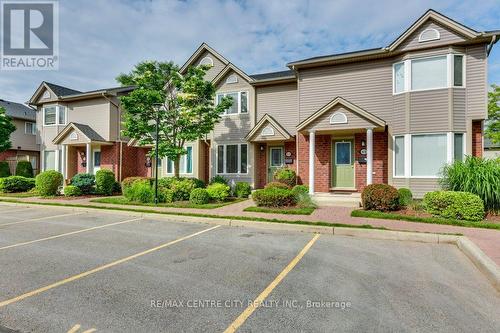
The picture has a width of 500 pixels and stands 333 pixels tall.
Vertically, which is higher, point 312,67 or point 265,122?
Result: point 312,67

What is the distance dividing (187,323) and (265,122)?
12.9 m

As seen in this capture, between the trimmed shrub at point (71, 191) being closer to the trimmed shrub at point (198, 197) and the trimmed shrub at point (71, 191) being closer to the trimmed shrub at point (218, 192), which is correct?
the trimmed shrub at point (198, 197)

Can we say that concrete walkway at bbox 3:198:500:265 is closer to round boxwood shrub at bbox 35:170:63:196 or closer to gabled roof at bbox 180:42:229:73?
round boxwood shrub at bbox 35:170:63:196

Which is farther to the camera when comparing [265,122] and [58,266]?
[265,122]

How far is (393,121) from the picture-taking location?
13094 millimetres

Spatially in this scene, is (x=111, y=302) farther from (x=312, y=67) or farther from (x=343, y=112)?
(x=312, y=67)

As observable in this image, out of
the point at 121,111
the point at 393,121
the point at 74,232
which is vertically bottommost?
the point at 74,232

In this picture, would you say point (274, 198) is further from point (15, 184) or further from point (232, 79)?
point (15, 184)

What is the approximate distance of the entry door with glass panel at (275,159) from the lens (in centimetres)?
1633

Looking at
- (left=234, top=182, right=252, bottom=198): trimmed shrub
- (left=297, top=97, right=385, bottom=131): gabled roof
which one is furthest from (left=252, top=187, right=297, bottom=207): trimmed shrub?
(left=297, top=97, right=385, bottom=131): gabled roof

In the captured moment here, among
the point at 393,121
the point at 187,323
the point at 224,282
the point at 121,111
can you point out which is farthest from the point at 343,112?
the point at 121,111

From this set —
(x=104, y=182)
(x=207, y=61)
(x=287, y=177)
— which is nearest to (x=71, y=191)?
(x=104, y=182)

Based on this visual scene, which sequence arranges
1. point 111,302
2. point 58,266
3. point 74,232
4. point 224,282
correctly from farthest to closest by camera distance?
point 74,232
point 58,266
point 224,282
point 111,302

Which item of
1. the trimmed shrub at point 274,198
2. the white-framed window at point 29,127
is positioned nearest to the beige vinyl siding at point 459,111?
the trimmed shrub at point 274,198
